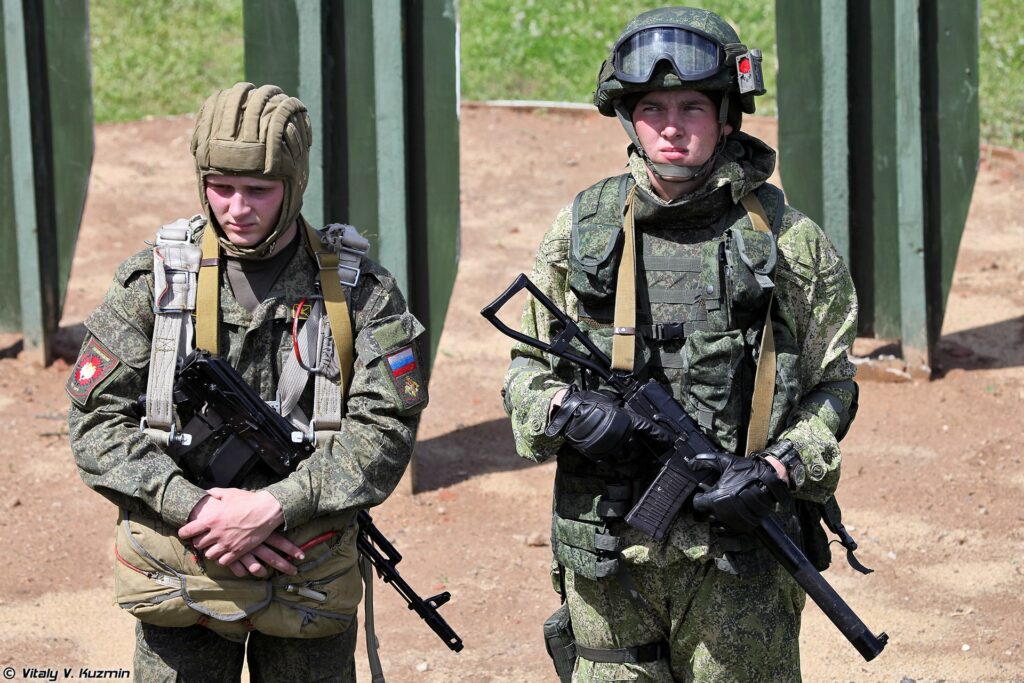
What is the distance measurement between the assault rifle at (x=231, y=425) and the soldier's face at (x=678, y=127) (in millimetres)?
1148

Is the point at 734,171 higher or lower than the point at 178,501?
higher

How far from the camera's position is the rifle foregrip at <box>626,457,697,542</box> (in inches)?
140

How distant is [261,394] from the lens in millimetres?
3752

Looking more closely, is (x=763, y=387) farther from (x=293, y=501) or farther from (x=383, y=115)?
(x=383, y=115)

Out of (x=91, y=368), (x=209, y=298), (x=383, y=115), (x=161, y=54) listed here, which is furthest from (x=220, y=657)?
(x=161, y=54)

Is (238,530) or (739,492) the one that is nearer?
(739,492)

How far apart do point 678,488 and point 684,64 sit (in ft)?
3.37

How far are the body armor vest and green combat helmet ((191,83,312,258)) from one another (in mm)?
719

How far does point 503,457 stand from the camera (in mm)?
7578

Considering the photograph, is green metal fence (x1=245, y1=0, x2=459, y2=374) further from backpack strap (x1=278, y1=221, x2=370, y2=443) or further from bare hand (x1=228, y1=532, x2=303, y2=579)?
bare hand (x1=228, y1=532, x2=303, y2=579)

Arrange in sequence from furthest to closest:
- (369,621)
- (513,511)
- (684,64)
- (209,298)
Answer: (513,511) < (369,621) < (209,298) < (684,64)

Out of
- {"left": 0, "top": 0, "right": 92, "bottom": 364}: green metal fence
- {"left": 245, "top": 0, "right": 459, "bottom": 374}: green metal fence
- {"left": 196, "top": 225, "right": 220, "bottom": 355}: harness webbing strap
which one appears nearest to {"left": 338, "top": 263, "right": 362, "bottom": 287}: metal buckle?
{"left": 196, "top": 225, "right": 220, "bottom": 355}: harness webbing strap

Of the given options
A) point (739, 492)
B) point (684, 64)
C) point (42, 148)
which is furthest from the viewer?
point (42, 148)

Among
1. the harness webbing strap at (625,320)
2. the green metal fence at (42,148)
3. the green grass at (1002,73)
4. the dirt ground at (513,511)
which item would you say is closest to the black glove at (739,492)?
the harness webbing strap at (625,320)
